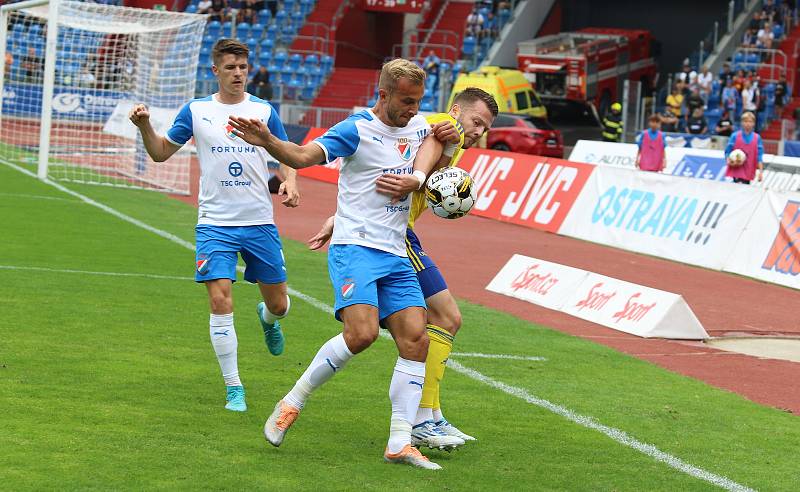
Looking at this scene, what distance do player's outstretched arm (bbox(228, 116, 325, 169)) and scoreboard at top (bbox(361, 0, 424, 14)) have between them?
40.4m

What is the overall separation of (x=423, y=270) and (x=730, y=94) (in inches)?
1164

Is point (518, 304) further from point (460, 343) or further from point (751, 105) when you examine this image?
point (751, 105)

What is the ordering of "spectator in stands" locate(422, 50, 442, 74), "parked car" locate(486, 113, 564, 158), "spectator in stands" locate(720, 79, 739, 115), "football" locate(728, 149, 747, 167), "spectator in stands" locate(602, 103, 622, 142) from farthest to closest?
1. "spectator in stands" locate(422, 50, 442, 74)
2. "parked car" locate(486, 113, 564, 158)
3. "spectator in stands" locate(720, 79, 739, 115)
4. "spectator in stands" locate(602, 103, 622, 142)
5. "football" locate(728, 149, 747, 167)

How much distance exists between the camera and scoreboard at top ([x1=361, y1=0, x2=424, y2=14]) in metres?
46.1

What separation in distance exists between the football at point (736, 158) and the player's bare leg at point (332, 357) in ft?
51.7

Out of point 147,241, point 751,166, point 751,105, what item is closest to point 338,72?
point 751,105

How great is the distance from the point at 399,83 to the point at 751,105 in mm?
29765

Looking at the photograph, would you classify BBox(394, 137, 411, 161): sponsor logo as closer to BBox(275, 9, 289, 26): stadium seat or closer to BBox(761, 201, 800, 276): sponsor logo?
BBox(761, 201, 800, 276): sponsor logo

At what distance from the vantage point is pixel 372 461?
659 centimetres

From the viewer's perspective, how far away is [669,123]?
110ft

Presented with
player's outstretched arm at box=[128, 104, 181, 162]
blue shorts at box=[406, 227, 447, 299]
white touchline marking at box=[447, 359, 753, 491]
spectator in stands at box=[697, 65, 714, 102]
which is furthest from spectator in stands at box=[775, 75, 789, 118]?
blue shorts at box=[406, 227, 447, 299]

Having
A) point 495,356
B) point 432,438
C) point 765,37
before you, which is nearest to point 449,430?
point 432,438

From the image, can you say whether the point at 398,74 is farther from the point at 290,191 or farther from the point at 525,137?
the point at 525,137

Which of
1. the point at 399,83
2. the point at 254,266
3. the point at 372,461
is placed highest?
the point at 399,83
